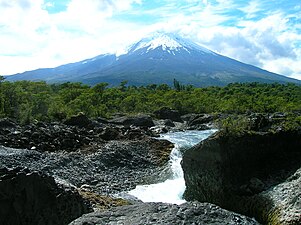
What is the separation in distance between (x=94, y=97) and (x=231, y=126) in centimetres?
5129

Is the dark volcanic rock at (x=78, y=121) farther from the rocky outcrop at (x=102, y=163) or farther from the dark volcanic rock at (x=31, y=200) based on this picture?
the dark volcanic rock at (x=31, y=200)

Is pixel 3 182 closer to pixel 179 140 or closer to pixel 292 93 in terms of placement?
pixel 179 140

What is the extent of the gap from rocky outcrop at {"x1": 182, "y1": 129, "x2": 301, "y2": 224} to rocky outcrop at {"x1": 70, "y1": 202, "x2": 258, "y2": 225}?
3.89m

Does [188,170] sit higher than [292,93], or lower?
higher

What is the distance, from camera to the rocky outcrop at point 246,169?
32.6ft

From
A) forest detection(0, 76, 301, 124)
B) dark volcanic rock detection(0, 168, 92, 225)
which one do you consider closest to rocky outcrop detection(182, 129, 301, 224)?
dark volcanic rock detection(0, 168, 92, 225)

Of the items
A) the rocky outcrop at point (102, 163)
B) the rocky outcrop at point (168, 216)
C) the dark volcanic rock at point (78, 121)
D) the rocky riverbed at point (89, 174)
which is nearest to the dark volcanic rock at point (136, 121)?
the rocky riverbed at point (89, 174)

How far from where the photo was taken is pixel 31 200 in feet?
30.0

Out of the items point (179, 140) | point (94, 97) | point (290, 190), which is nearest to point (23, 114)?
point (179, 140)

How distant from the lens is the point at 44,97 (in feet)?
151

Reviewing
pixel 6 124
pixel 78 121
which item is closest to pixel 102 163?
pixel 6 124

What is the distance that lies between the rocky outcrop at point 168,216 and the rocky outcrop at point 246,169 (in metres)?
3.89

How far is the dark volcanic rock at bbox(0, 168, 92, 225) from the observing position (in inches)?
349

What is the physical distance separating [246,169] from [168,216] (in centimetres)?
595
